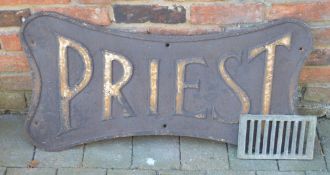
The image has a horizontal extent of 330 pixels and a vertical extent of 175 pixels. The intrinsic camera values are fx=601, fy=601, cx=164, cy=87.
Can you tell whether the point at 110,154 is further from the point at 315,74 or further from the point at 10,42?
the point at 315,74

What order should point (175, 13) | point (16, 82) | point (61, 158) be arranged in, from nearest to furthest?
point (175, 13)
point (61, 158)
point (16, 82)

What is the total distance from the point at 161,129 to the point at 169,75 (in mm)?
214

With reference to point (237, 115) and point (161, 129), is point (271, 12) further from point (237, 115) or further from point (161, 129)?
point (161, 129)

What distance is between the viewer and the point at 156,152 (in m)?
2.22

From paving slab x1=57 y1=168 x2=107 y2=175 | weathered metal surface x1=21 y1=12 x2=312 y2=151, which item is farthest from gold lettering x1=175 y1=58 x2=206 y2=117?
paving slab x1=57 y1=168 x2=107 y2=175

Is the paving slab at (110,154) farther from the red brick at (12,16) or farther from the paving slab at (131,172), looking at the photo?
the red brick at (12,16)

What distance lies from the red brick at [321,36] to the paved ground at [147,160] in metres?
0.37

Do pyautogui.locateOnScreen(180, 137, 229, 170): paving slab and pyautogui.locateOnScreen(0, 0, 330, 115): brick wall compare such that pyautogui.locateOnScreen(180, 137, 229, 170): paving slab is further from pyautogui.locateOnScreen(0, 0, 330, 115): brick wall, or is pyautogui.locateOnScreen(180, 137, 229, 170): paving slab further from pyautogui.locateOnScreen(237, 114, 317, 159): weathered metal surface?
pyautogui.locateOnScreen(0, 0, 330, 115): brick wall

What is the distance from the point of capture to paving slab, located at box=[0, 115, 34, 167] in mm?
2176

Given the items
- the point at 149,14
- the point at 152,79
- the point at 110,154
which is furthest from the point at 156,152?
the point at 149,14

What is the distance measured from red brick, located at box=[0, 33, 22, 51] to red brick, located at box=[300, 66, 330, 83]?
1.06m

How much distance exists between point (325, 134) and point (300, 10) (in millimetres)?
520

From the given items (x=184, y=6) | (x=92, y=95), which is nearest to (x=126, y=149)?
(x=92, y=95)

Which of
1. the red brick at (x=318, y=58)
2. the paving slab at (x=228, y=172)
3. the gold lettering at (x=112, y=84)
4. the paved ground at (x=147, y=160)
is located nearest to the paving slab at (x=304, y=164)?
the paved ground at (x=147, y=160)
